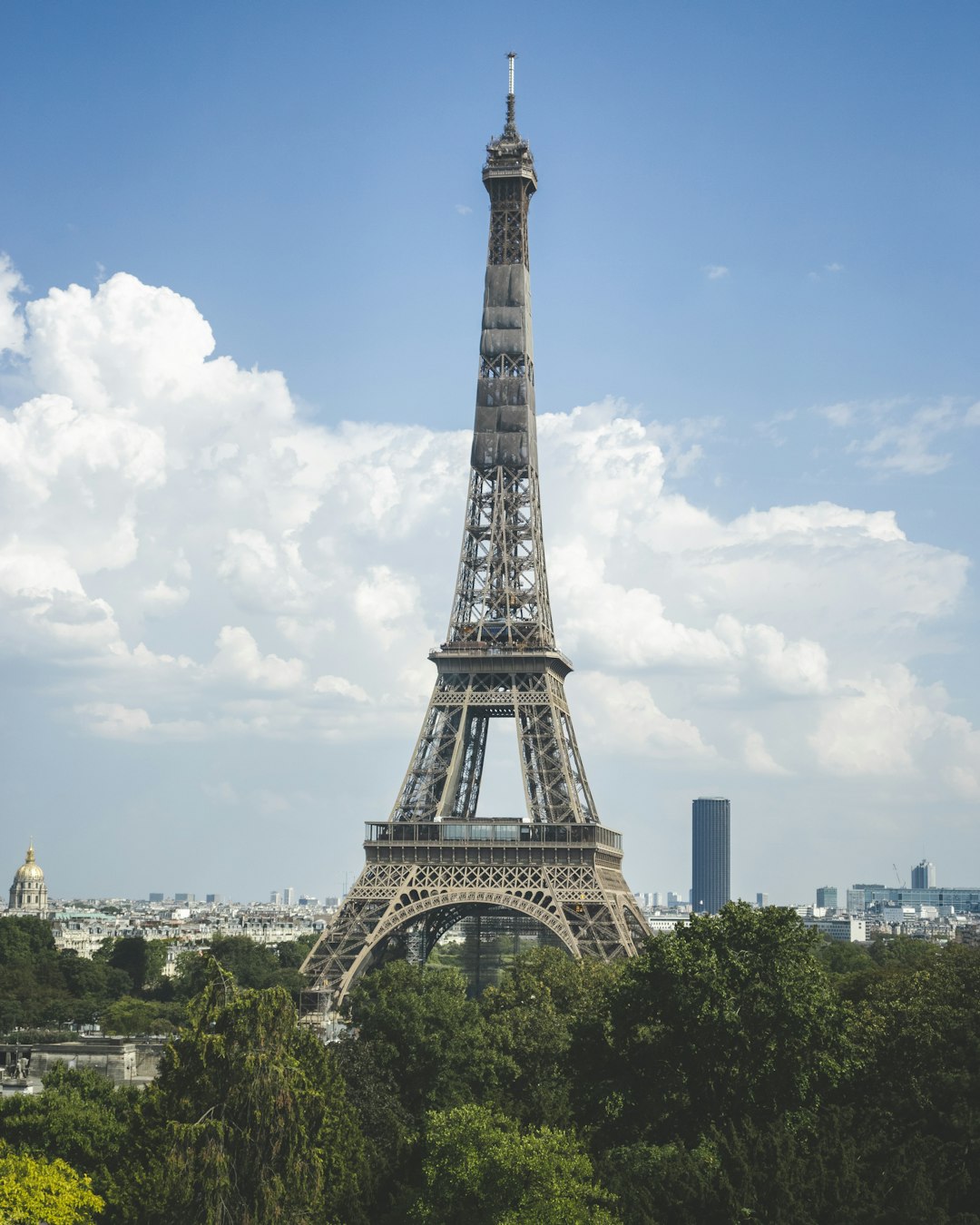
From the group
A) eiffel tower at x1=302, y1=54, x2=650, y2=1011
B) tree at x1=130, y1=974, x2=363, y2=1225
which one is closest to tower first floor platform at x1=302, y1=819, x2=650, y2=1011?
eiffel tower at x1=302, y1=54, x2=650, y2=1011

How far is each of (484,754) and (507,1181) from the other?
77338 mm

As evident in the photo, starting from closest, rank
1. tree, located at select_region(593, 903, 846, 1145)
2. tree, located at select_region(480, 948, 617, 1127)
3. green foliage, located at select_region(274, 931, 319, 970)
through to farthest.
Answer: tree, located at select_region(593, 903, 846, 1145), tree, located at select_region(480, 948, 617, 1127), green foliage, located at select_region(274, 931, 319, 970)

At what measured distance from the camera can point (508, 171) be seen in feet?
386

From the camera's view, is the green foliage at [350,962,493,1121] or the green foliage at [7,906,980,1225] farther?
the green foliage at [350,962,493,1121]

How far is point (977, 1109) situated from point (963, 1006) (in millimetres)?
9433

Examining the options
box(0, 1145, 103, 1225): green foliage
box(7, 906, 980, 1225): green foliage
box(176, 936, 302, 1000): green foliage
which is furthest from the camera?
box(176, 936, 302, 1000): green foliage

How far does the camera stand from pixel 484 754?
119938mm

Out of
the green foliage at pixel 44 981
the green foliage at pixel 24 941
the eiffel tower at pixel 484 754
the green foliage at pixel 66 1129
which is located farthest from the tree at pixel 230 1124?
the green foliage at pixel 24 941

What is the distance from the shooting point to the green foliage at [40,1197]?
44.1 meters

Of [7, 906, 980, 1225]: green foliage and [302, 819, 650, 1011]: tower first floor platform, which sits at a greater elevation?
[302, 819, 650, 1011]: tower first floor platform

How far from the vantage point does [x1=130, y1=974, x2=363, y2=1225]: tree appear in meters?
38.2

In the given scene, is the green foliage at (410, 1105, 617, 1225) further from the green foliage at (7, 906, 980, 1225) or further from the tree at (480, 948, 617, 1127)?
the tree at (480, 948, 617, 1127)

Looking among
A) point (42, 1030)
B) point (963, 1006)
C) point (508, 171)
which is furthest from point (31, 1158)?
point (508, 171)

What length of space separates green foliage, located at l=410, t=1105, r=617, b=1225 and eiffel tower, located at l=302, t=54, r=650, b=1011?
2177 inches
